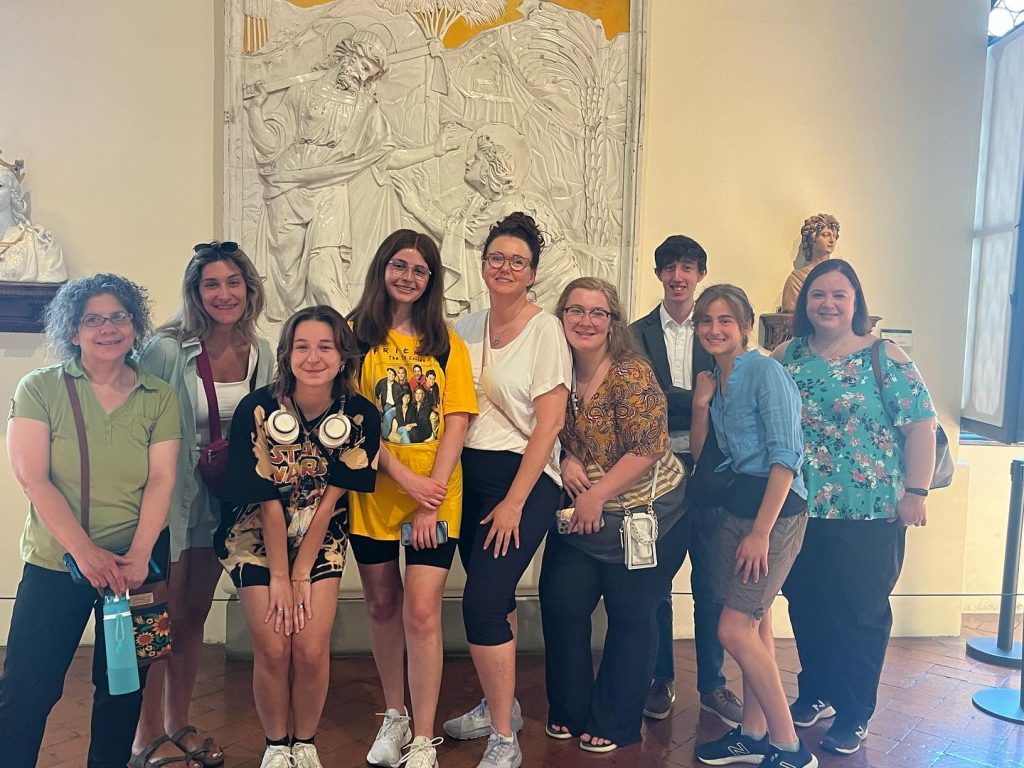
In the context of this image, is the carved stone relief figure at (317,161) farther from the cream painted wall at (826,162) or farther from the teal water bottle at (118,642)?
the teal water bottle at (118,642)

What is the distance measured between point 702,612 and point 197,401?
2.20 meters

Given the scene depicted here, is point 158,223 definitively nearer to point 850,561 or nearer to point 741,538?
point 741,538

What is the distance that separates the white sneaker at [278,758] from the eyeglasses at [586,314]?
69.2 inches

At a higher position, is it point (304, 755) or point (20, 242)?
point (20, 242)

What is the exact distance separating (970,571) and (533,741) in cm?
298

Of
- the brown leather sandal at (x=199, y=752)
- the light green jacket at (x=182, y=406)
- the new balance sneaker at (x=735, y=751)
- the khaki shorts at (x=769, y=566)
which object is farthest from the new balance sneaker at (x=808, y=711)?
the light green jacket at (x=182, y=406)

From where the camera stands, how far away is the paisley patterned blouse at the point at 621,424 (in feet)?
9.02

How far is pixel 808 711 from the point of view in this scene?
10.5 ft

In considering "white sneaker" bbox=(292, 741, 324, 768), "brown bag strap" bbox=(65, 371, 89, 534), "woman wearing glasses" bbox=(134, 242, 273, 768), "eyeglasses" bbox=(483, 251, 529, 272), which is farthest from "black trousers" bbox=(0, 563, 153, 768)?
"eyeglasses" bbox=(483, 251, 529, 272)

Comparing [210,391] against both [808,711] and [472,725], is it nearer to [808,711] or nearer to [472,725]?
[472,725]

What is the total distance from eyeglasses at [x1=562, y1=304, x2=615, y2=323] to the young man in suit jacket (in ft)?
1.19

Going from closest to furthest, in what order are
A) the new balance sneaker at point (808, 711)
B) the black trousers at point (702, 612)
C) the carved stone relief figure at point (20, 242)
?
the black trousers at point (702, 612)
the new balance sneaker at point (808, 711)
the carved stone relief figure at point (20, 242)

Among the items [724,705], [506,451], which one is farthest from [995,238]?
[506,451]

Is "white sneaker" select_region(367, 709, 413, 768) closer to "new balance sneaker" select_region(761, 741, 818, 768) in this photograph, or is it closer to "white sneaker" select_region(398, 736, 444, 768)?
"white sneaker" select_region(398, 736, 444, 768)
